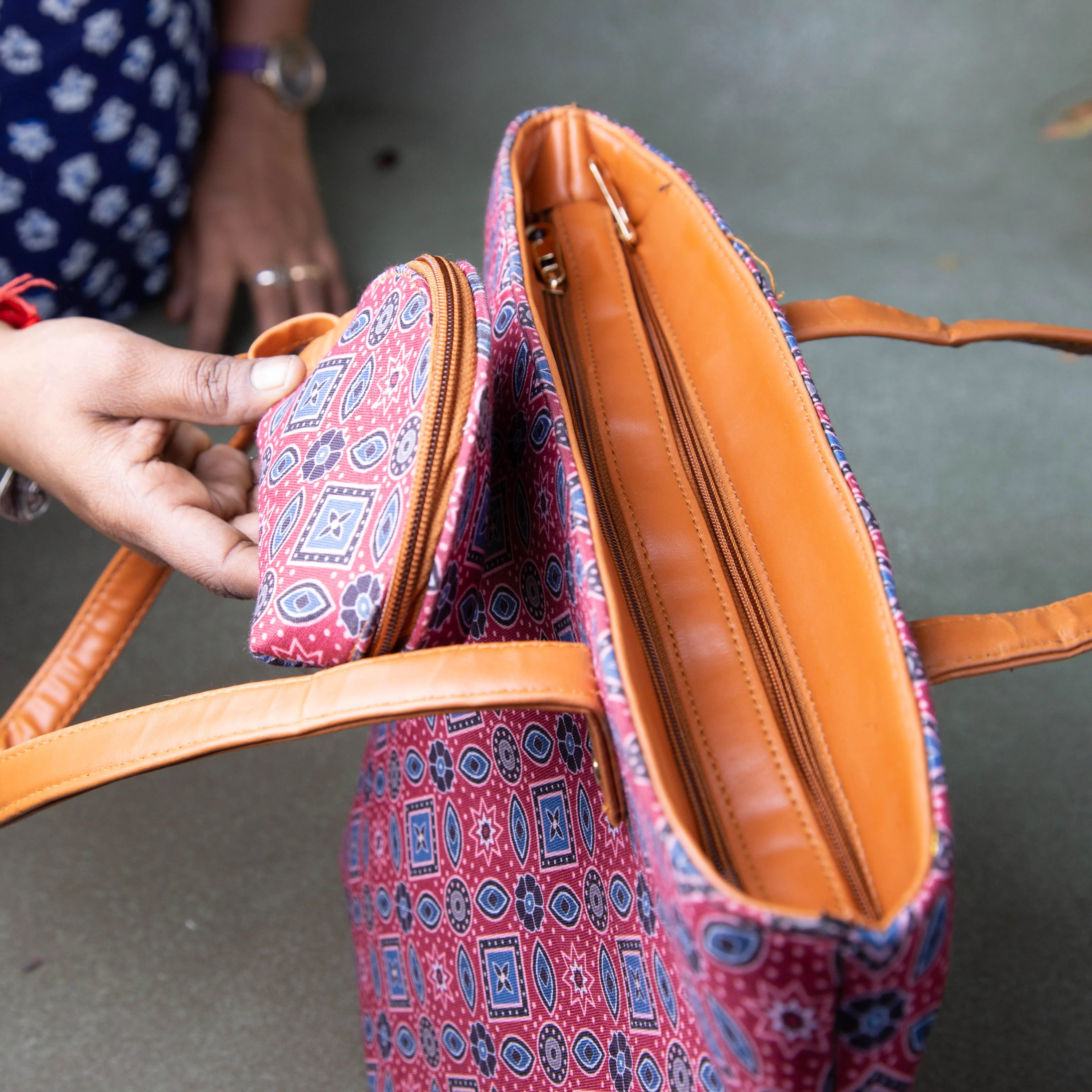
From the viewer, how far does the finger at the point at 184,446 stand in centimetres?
64

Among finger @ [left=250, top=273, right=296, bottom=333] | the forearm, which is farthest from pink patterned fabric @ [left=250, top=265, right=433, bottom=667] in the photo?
the forearm

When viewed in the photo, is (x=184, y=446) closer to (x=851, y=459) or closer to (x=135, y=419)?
(x=135, y=419)

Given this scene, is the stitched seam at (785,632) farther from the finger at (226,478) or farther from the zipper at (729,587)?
the finger at (226,478)

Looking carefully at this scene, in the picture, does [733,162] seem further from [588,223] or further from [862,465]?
[588,223]

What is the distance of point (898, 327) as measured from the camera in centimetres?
58

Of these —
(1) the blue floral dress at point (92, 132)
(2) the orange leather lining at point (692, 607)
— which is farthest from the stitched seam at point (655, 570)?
(1) the blue floral dress at point (92, 132)

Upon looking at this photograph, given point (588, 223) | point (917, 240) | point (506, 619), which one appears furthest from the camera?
point (917, 240)

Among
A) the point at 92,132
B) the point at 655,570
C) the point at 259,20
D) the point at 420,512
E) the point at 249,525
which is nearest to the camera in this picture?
the point at 420,512

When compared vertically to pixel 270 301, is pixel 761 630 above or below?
below

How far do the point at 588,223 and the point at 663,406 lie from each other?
181mm

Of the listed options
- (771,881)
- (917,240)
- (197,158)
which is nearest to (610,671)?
(771,881)

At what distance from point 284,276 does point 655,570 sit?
76 centimetres

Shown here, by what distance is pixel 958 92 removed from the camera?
1.31 metres

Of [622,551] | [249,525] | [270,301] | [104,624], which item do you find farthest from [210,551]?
[270,301]
